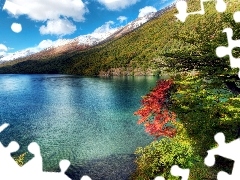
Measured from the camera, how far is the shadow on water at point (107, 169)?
75.0 feet

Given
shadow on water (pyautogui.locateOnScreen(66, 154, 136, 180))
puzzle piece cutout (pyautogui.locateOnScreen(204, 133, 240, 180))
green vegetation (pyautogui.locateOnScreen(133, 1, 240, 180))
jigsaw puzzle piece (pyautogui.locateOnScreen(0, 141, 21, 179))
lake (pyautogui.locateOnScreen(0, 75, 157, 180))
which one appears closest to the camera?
puzzle piece cutout (pyautogui.locateOnScreen(204, 133, 240, 180))

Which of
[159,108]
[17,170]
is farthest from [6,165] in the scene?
[159,108]

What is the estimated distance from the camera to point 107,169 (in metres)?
23.9

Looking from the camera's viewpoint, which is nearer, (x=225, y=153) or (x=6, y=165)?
(x=6, y=165)

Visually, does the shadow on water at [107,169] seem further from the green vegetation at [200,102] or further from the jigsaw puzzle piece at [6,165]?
the jigsaw puzzle piece at [6,165]

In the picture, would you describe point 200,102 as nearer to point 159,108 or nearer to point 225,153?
point 159,108

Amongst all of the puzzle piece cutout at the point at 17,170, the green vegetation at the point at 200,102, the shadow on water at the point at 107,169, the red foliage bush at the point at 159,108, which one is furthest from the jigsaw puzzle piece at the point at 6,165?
the shadow on water at the point at 107,169

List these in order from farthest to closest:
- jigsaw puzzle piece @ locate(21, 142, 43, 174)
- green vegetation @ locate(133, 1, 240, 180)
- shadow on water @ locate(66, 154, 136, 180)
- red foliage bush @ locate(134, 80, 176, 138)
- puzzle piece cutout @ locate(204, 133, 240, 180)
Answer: shadow on water @ locate(66, 154, 136, 180)
red foliage bush @ locate(134, 80, 176, 138)
green vegetation @ locate(133, 1, 240, 180)
puzzle piece cutout @ locate(204, 133, 240, 180)
jigsaw puzzle piece @ locate(21, 142, 43, 174)

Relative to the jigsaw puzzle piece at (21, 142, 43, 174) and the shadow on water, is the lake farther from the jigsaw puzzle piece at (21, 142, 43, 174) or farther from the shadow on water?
the jigsaw puzzle piece at (21, 142, 43, 174)

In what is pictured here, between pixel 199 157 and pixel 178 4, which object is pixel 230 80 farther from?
pixel 178 4

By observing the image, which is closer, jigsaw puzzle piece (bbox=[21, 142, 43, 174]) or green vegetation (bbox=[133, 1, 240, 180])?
jigsaw puzzle piece (bbox=[21, 142, 43, 174])

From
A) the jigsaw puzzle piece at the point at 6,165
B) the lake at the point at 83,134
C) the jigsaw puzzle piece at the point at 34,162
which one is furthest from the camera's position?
the lake at the point at 83,134

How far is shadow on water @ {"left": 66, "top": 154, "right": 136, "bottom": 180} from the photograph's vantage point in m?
22.9

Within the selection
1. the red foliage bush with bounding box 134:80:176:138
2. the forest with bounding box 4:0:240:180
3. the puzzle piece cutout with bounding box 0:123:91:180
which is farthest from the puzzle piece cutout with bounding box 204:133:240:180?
the red foliage bush with bounding box 134:80:176:138
